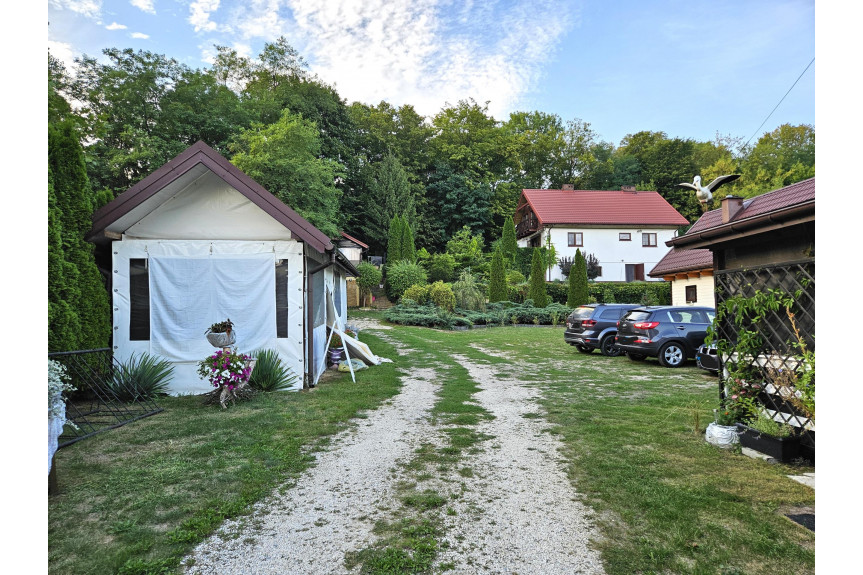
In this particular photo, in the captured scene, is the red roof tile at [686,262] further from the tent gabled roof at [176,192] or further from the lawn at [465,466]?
the tent gabled roof at [176,192]

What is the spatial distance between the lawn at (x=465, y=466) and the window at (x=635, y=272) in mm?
29770

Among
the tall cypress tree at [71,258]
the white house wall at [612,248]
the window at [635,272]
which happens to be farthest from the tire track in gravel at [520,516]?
the window at [635,272]

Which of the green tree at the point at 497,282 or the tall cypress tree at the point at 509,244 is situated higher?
the tall cypress tree at the point at 509,244

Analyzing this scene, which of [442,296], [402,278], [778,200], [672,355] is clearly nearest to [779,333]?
[778,200]

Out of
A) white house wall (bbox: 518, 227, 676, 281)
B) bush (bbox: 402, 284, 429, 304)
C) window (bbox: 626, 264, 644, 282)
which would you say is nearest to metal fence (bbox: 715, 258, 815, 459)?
bush (bbox: 402, 284, 429, 304)

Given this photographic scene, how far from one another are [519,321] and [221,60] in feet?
104

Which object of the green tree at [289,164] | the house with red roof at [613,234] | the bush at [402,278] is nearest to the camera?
the green tree at [289,164]

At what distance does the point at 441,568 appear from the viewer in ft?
9.20

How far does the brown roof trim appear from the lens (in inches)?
161

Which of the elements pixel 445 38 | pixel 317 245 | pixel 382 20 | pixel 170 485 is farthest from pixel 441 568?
pixel 382 20

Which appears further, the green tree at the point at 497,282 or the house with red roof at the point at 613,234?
the house with red roof at the point at 613,234

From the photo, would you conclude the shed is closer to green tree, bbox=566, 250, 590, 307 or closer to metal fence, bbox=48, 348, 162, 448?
metal fence, bbox=48, 348, 162, 448

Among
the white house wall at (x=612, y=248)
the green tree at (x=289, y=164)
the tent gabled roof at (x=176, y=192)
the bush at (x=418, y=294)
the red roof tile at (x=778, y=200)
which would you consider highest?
the green tree at (x=289, y=164)

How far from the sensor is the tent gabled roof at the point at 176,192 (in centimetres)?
794
